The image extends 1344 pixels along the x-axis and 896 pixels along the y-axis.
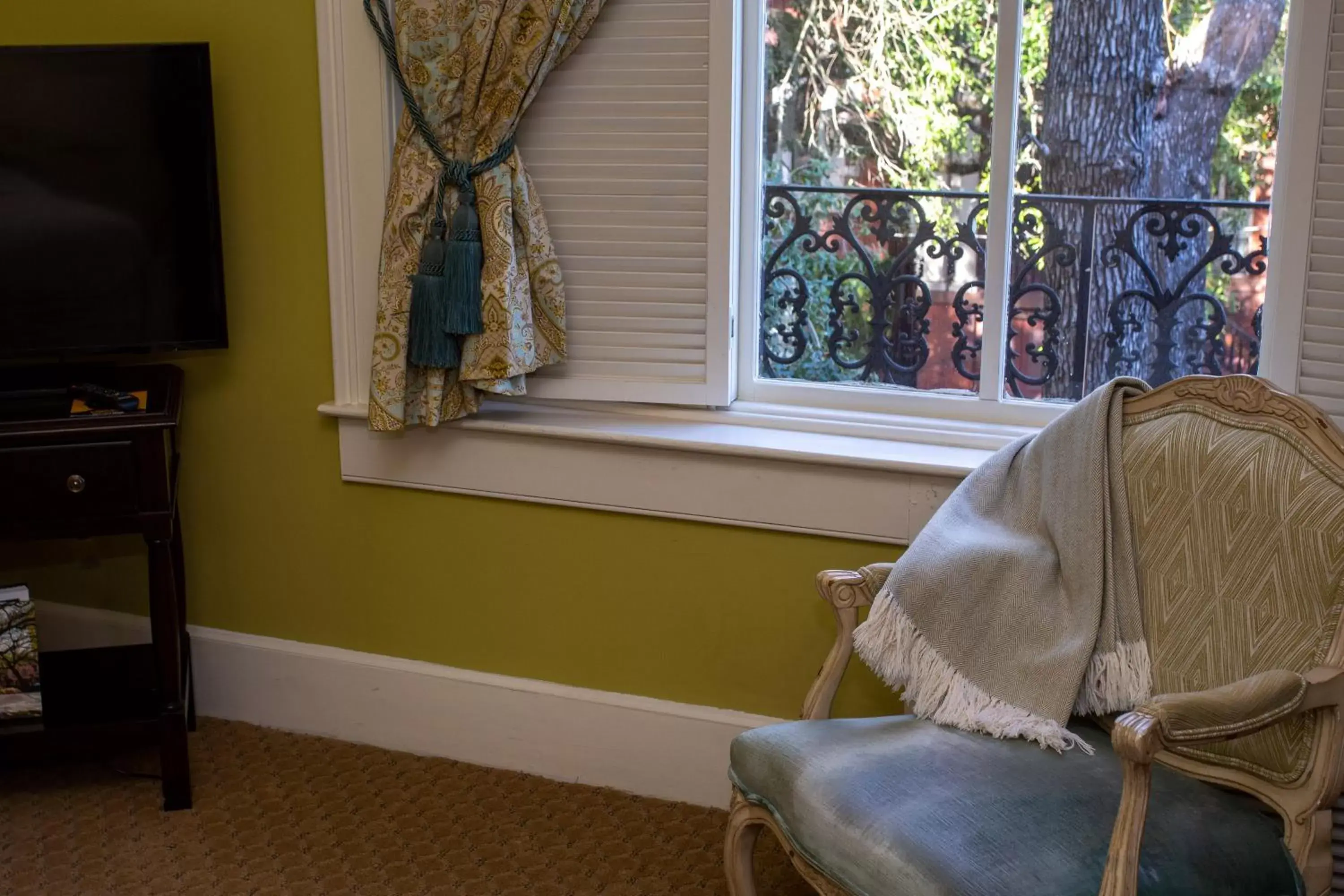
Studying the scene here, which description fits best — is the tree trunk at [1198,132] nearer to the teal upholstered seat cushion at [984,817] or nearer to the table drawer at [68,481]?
the teal upholstered seat cushion at [984,817]

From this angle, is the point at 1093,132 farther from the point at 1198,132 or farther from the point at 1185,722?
the point at 1185,722

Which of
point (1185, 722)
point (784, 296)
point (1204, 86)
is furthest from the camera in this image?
point (784, 296)

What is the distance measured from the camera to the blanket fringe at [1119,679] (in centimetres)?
195

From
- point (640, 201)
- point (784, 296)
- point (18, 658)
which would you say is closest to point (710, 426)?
point (784, 296)

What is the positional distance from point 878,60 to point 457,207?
86 cm

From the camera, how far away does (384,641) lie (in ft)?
9.70

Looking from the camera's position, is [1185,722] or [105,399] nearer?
[1185,722]

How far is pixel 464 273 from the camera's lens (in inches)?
100

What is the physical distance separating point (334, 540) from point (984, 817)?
1.71 m

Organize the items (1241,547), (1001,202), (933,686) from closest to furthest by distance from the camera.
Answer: (1241,547), (933,686), (1001,202)

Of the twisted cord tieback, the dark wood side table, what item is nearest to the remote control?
the dark wood side table

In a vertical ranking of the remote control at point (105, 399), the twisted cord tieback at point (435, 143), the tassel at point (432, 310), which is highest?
the twisted cord tieback at point (435, 143)

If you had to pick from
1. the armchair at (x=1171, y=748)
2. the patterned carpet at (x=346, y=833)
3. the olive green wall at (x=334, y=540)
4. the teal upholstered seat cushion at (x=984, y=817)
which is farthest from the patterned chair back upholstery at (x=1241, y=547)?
the patterned carpet at (x=346, y=833)

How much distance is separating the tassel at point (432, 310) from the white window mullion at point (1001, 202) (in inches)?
38.3
